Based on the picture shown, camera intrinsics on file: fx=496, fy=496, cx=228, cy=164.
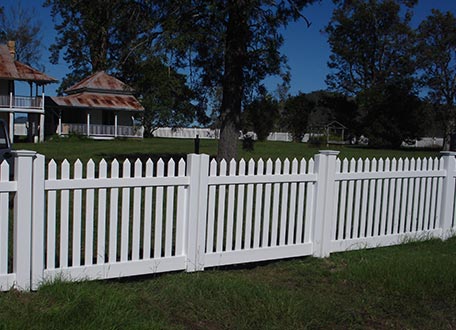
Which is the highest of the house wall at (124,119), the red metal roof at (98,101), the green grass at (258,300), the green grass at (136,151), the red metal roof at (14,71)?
the red metal roof at (14,71)

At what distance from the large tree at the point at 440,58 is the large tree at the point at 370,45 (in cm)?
251

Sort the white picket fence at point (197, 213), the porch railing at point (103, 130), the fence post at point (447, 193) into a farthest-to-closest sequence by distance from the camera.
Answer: the porch railing at point (103, 130) < the fence post at point (447, 193) < the white picket fence at point (197, 213)

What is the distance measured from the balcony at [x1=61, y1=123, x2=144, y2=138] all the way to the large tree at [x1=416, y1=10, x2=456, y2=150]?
2611cm

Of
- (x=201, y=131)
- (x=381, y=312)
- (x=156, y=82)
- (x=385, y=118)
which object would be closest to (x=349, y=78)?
(x=385, y=118)

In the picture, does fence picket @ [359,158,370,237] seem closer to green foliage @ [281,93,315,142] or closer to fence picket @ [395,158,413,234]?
fence picket @ [395,158,413,234]

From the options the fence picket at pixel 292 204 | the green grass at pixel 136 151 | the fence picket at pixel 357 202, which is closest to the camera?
the fence picket at pixel 292 204

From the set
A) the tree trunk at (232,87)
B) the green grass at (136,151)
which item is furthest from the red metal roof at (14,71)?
the tree trunk at (232,87)

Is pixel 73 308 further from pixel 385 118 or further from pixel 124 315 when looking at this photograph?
pixel 385 118

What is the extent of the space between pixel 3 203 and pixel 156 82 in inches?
318

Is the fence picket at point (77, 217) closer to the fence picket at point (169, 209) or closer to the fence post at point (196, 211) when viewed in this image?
the fence picket at point (169, 209)

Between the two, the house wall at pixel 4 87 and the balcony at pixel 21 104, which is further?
the house wall at pixel 4 87

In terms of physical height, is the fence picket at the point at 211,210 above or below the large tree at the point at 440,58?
below

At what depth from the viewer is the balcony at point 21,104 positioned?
31.9 metres

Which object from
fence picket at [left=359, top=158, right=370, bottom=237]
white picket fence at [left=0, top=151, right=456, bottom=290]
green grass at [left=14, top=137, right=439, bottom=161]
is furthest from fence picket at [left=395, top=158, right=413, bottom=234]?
green grass at [left=14, top=137, right=439, bottom=161]
